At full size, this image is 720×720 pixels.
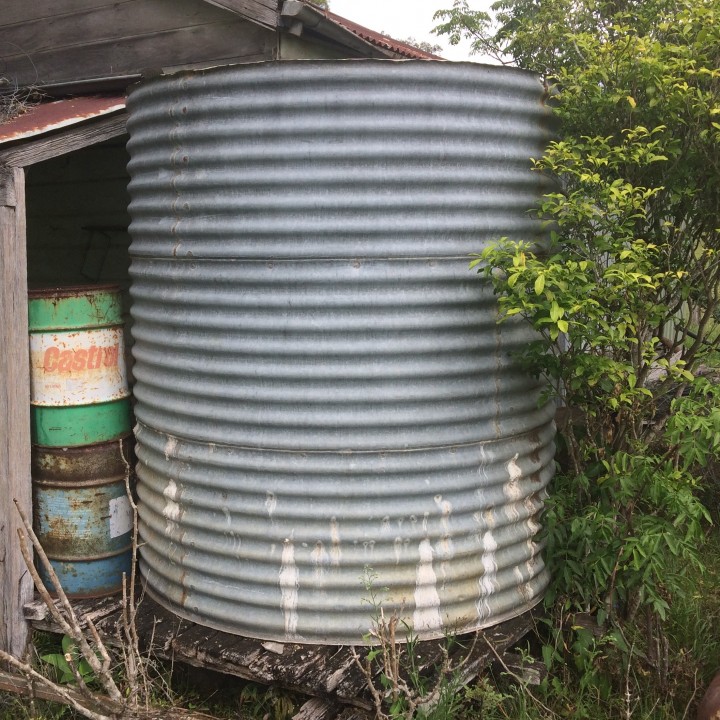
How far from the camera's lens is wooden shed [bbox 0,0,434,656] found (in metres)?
3.98

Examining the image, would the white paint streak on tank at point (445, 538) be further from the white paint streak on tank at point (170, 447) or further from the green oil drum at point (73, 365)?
the green oil drum at point (73, 365)

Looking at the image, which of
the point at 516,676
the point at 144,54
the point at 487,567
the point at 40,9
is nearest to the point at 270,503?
the point at 487,567

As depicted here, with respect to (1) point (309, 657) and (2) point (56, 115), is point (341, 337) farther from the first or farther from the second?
(2) point (56, 115)

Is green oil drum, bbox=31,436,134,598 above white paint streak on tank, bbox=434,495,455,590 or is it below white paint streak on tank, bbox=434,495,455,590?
below

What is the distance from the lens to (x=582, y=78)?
3480mm

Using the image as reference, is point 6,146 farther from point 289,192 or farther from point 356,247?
point 356,247

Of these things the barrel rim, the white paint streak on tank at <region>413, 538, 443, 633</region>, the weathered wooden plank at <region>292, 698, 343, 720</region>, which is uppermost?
the barrel rim

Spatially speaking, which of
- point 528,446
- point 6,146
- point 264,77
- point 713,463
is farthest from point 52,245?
point 713,463

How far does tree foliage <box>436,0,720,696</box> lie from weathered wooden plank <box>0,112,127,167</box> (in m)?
2.29

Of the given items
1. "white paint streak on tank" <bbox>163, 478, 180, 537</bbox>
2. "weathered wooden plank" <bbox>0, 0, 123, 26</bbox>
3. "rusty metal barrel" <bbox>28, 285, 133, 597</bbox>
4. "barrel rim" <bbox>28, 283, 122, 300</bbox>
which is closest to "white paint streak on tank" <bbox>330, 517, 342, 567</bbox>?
"white paint streak on tank" <bbox>163, 478, 180, 537</bbox>

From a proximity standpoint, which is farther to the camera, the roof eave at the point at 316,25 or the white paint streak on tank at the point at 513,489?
the roof eave at the point at 316,25

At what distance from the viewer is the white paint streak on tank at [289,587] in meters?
3.36

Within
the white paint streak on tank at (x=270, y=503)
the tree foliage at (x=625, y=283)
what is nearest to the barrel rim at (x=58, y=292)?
the white paint streak on tank at (x=270, y=503)

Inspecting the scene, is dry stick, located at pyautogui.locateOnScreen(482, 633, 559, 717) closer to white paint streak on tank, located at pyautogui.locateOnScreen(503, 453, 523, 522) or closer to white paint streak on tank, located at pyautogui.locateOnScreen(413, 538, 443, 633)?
white paint streak on tank, located at pyautogui.locateOnScreen(413, 538, 443, 633)
